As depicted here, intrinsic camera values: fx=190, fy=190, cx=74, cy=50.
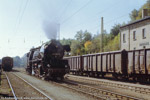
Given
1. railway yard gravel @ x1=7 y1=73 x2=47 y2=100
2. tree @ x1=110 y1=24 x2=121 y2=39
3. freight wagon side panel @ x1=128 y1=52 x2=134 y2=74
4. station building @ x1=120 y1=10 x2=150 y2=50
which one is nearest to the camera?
railway yard gravel @ x1=7 y1=73 x2=47 y2=100

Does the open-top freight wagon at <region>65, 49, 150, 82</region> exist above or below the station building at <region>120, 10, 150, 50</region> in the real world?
below

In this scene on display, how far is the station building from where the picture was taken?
28328 millimetres

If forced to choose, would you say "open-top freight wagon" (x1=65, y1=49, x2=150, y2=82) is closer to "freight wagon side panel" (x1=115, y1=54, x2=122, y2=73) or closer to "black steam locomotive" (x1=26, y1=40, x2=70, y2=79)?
"freight wagon side panel" (x1=115, y1=54, x2=122, y2=73)

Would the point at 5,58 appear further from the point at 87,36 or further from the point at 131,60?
the point at 87,36

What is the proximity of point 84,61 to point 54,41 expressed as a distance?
9.11m

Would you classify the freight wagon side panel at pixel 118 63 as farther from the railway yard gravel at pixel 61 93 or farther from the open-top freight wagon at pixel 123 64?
the railway yard gravel at pixel 61 93

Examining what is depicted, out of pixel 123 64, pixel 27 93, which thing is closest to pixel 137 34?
pixel 123 64

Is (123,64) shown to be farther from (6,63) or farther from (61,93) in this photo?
(6,63)

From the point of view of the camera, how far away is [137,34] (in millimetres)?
30594

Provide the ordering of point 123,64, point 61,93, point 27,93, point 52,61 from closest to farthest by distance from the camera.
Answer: point 61,93
point 27,93
point 52,61
point 123,64

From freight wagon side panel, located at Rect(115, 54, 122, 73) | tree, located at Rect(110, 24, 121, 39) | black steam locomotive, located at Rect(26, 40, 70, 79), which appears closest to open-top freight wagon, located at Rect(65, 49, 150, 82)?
freight wagon side panel, located at Rect(115, 54, 122, 73)

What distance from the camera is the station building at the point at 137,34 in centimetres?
2833

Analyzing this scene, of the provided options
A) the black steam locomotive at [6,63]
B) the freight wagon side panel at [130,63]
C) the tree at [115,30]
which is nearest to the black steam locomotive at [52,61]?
the freight wagon side panel at [130,63]

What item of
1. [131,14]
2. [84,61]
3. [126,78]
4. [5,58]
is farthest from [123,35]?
[131,14]
